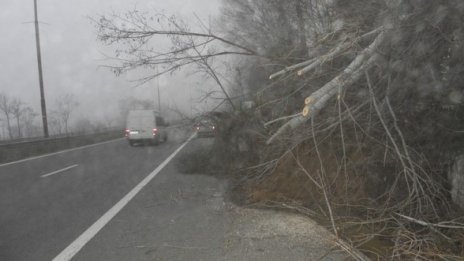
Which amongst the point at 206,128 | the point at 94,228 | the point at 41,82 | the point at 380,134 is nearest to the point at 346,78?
the point at 380,134

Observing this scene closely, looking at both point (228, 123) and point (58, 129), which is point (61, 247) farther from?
point (58, 129)

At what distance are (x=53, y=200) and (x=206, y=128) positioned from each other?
3595mm

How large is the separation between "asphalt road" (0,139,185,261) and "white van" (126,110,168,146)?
900 cm

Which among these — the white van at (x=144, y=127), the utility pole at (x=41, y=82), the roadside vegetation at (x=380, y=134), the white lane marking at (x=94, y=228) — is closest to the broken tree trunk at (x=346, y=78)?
the roadside vegetation at (x=380, y=134)

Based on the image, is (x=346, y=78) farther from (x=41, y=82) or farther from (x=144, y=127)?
(x=41, y=82)

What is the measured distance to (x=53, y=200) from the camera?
8.66 metres

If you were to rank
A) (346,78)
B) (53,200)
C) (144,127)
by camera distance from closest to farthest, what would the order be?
(346,78) < (53,200) < (144,127)

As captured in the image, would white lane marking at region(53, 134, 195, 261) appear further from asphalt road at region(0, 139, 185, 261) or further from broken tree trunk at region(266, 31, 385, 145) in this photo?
broken tree trunk at region(266, 31, 385, 145)

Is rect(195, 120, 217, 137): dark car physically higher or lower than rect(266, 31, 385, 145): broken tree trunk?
lower

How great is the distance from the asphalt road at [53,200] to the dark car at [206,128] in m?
1.67

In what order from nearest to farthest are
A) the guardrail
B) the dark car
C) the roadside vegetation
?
the roadside vegetation < the dark car < the guardrail

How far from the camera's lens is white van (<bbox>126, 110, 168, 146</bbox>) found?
24070 millimetres

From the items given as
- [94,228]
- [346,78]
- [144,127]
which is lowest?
[94,228]

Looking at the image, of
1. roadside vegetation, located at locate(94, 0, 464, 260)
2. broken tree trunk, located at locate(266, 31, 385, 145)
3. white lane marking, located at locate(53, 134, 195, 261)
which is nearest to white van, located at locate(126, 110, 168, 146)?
white lane marking, located at locate(53, 134, 195, 261)
